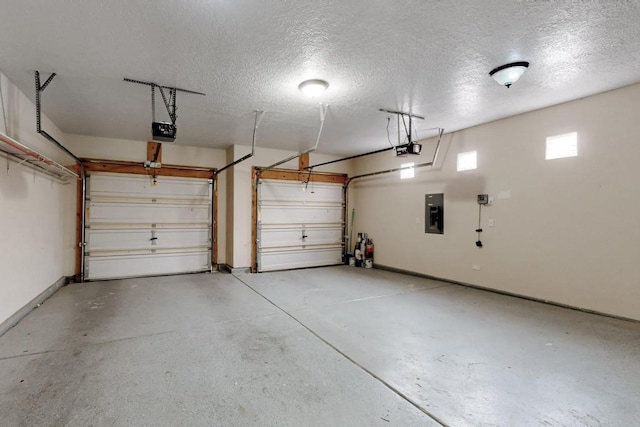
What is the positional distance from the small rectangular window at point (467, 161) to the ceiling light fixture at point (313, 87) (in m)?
3.13

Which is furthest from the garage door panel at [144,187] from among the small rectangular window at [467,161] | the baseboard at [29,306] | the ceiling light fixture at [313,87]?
the small rectangular window at [467,161]

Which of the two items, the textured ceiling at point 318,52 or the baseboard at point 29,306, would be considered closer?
the textured ceiling at point 318,52

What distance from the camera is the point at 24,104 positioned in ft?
12.2

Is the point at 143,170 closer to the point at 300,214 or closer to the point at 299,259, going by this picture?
the point at 300,214

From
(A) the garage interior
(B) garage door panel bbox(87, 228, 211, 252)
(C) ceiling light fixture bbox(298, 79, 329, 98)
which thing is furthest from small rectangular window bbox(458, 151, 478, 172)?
(B) garage door panel bbox(87, 228, 211, 252)

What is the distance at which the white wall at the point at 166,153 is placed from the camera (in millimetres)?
5762

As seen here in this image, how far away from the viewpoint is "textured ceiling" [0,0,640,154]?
88.0 inches

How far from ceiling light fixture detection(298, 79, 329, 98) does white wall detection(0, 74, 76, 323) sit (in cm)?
316

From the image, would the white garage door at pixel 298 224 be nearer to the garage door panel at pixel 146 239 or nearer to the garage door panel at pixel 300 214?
the garage door panel at pixel 300 214

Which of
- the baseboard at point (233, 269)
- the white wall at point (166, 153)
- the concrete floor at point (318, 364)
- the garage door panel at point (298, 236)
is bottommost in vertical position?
the concrete floor at point (318, 364)

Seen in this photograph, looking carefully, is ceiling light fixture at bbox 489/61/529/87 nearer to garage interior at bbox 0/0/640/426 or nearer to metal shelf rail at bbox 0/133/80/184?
garage interior at bbox 0/0/640/426

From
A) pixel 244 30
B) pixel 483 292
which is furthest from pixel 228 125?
pixel 483 292

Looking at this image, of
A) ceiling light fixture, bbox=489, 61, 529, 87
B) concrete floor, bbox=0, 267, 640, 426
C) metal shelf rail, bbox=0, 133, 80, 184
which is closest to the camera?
concrete floor, bbox=0, 267, 640, 426

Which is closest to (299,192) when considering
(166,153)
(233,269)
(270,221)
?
(270,221)
